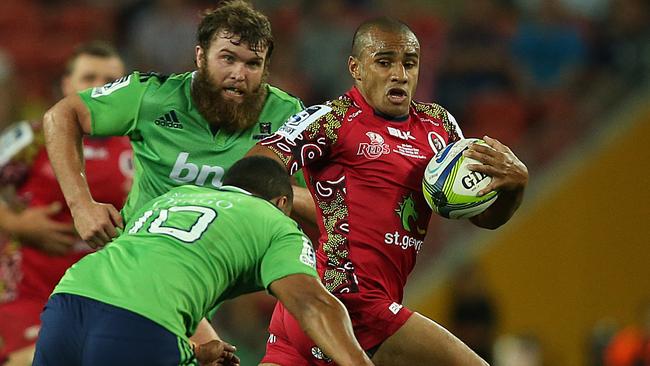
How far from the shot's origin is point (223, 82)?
632 centimetres

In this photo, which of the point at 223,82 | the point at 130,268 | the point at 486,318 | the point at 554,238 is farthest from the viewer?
the point at 554,238

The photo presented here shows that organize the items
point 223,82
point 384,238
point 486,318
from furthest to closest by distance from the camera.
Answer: point 486,318 → point 223,82 → point 384,238

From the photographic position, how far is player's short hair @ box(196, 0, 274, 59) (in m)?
6.33

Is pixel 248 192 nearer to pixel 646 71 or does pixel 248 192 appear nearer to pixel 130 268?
pixel 130 268

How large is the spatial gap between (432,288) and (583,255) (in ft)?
6.06

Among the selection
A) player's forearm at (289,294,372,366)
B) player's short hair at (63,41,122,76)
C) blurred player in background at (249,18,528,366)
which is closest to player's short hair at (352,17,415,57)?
blurred player in background at (249,18,528,366)

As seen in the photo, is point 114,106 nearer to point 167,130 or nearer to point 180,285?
point 167,130

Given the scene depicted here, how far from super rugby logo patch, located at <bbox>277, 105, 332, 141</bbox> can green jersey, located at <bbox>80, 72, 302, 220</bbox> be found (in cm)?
66

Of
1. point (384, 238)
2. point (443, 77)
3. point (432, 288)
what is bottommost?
point (432, 288)

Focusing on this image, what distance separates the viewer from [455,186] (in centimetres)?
562

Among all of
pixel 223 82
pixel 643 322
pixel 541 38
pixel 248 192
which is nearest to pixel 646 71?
pixel 541 38

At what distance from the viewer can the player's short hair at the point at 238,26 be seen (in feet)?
20.8

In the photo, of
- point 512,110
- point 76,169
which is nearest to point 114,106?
point 76,169

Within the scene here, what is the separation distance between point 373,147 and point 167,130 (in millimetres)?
1269
